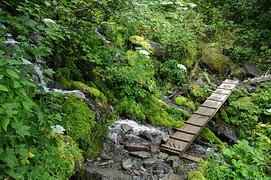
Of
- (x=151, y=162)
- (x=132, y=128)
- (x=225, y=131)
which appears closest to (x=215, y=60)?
(x=225, y=131)

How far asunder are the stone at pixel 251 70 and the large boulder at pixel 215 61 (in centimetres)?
85

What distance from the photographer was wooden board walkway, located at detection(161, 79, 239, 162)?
5398 millimetres

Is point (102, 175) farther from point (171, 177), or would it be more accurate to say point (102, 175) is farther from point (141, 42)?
point (141, 42)

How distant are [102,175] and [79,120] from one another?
1.33m

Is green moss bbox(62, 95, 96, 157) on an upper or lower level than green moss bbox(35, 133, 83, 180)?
lower

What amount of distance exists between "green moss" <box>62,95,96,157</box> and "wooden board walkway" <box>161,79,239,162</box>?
1741 mm

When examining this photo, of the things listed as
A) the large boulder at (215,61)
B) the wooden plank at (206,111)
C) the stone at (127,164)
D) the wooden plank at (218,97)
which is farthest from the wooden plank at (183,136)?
the large boulder at (215,61)

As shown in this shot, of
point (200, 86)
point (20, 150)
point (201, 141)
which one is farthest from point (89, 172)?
point (200, 86)

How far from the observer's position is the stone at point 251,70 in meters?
11.1

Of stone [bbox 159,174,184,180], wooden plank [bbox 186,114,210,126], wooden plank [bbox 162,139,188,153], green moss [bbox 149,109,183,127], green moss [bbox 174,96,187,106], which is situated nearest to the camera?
stone [bbox 159,174,184,180]

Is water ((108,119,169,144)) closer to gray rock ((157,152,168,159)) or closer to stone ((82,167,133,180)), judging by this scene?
gray rock ((157,152,168,159))

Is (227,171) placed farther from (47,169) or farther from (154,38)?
(154,38)

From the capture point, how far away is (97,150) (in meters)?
4.67

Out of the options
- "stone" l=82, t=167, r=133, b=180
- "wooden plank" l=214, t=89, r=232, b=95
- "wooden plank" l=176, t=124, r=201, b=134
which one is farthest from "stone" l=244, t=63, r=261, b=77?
"stone" l=82, t=167, r=133, b=180
